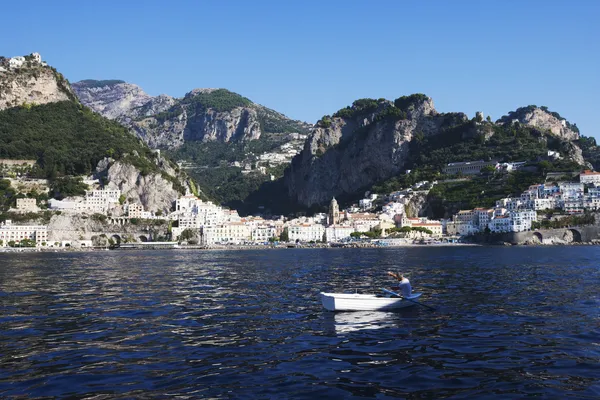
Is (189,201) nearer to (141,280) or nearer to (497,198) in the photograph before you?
(497,198)

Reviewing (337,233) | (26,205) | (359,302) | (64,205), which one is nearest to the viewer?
(359,302)

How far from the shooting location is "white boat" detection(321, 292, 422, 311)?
69.6ft

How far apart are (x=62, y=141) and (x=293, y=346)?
473 feet

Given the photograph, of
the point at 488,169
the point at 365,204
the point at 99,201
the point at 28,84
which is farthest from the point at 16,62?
the point at 488,169

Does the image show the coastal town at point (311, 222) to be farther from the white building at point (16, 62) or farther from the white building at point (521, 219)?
the white building at point (16, 62)

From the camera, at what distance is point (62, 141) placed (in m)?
144

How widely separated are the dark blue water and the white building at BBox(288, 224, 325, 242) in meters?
113

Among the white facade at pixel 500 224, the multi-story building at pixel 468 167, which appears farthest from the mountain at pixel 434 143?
the white facade at pixel 500 224

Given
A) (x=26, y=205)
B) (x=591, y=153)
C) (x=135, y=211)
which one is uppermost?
(x=591, y=153)

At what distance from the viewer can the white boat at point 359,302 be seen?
69.6 ft

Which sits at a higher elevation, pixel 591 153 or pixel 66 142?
pixel 591 153

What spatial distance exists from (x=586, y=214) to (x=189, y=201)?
9531 cm

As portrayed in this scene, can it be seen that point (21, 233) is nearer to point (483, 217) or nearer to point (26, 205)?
point (26, 205)

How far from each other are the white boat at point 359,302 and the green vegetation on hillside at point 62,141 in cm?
12826
